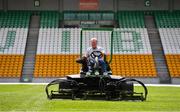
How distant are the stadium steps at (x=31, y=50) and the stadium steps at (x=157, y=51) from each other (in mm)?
10144

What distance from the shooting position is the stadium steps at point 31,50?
42.3 m

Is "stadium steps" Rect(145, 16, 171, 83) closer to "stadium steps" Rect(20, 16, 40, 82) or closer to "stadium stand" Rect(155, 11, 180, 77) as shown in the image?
"stadium stand" Rect(155, 11, 180, 77)

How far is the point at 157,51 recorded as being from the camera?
151ft

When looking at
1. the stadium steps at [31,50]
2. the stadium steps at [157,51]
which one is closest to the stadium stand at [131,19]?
the stadium steps at [157,51]

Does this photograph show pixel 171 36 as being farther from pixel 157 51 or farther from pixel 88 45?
pixel 88 45

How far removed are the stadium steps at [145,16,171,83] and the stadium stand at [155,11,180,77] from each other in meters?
0.44

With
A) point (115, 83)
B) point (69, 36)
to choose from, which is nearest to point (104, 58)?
point (115, 83)

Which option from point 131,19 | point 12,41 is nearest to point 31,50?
point 12,41

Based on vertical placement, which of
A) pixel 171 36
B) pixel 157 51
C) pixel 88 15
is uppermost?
pixel 88 15

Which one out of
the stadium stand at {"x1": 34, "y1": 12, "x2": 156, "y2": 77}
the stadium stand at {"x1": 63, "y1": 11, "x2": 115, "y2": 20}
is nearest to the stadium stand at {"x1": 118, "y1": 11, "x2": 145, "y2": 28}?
the stadium stand at {"x1": 34, "y1": 12, "x2": 156, "y2": 77}

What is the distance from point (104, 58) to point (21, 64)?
2746cm

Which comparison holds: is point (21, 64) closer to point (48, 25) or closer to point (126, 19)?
point (48, 25)

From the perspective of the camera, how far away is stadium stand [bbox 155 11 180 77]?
43406 millimetres

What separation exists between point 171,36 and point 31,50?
40.6 feet
